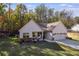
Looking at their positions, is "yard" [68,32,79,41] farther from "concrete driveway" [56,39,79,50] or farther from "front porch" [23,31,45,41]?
"front porch" [23,31,45,41]

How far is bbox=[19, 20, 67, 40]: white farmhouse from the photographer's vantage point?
8.32 ft

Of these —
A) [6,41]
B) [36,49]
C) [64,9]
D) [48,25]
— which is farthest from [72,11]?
[6,41]

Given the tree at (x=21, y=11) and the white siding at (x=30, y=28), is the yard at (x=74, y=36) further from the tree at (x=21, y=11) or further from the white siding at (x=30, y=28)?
the tree at (x=21, y=11)

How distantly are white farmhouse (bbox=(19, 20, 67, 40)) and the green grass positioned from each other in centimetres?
7

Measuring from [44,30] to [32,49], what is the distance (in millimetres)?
189

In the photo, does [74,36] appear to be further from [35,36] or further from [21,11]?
[21,11]

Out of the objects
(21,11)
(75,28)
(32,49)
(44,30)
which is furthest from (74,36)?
(21,11)

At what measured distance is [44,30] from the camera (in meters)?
2.56

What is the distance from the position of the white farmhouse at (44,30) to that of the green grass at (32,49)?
7 cm

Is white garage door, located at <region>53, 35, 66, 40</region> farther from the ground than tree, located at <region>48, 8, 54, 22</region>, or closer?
closer

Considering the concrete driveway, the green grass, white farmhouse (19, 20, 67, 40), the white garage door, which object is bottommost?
the green grass

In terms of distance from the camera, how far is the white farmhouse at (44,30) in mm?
2537

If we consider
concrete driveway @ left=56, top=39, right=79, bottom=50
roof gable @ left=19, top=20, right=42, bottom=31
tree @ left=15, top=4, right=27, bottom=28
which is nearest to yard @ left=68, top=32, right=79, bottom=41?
concrete driveway @ left=56, top=39, right=79, bottom=50

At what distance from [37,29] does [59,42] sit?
213mm
